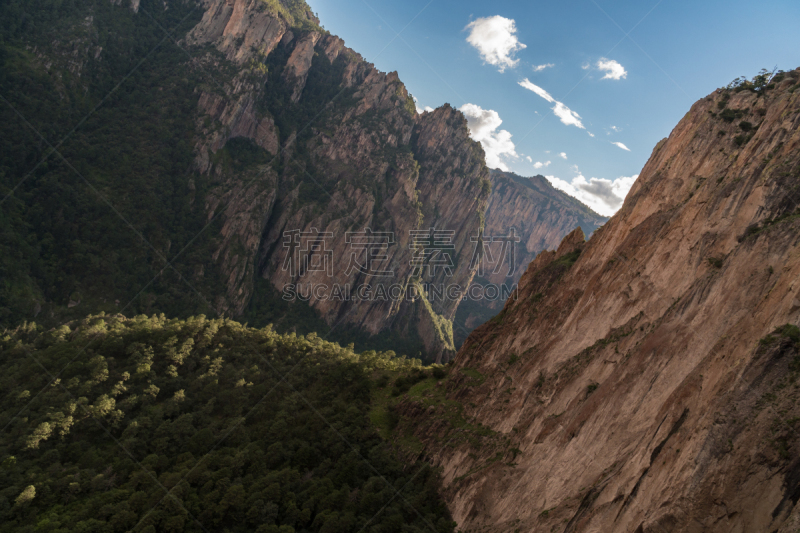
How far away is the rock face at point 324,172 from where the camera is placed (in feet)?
433

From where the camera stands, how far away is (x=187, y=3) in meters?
160

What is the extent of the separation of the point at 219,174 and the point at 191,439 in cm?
10435

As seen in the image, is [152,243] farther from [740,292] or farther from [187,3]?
[740,292]

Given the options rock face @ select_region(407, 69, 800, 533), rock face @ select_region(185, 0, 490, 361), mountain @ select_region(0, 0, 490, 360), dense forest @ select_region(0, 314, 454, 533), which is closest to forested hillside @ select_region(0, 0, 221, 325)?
mountain @ select_region(0, 0, 490, 360)

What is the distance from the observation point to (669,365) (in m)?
23.3

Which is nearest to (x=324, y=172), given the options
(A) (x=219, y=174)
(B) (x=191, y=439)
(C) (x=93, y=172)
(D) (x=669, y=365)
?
(A) (x=219, y=174)

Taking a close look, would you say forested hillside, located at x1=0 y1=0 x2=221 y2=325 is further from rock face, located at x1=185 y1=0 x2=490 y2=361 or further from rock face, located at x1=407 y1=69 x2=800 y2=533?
rock face, located at x1=407 y1=69 x2=800 y2=533

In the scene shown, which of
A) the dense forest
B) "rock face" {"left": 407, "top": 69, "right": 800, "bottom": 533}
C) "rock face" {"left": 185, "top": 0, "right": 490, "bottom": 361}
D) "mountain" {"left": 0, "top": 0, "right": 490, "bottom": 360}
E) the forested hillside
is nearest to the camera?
"rock face" {"left": 407, "top": 69, "right": 800, "bottom": 533}

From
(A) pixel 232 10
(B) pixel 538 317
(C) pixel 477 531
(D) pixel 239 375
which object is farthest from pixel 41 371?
(A) pixel 232 10

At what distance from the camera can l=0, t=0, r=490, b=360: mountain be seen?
9675cm

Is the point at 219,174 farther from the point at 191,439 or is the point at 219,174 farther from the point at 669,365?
the point at 669,365

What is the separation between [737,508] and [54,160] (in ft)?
449

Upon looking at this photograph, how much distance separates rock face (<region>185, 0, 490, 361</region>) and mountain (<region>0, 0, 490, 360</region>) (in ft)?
2.17

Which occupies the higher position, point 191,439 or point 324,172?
point 324,172
